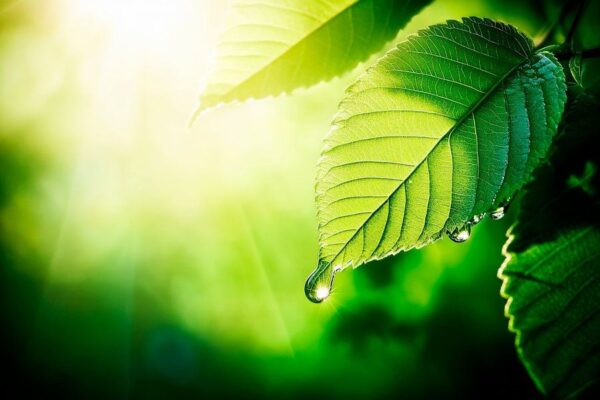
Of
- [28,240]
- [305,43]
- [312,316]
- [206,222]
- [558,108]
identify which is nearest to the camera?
[558,108]

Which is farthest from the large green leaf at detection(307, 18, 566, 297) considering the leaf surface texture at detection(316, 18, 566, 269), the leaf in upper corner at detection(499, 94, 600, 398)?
the leaf in upper corner at detection(499, 94, 600, 398)

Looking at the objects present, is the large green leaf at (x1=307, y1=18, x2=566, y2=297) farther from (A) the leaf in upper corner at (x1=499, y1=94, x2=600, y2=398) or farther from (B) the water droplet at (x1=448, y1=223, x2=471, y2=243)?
(A) the leaf in upper corner at (x1=499, y1=94, x2=600, y2=398)

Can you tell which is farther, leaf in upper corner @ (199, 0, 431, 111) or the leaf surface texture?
leaf in upper corner @ (199, 0, 431, 111)

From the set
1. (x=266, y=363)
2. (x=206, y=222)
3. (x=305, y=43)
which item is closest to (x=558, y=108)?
(x=305, y=43)

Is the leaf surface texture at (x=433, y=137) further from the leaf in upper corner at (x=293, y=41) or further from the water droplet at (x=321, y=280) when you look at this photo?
the leaf in upper corner at (x=293, y=41)

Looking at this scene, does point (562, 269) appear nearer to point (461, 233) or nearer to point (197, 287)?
point (461, 233)

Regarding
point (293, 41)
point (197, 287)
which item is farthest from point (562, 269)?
point (197, 287)

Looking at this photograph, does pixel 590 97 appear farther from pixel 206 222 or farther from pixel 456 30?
pixel 206 222
